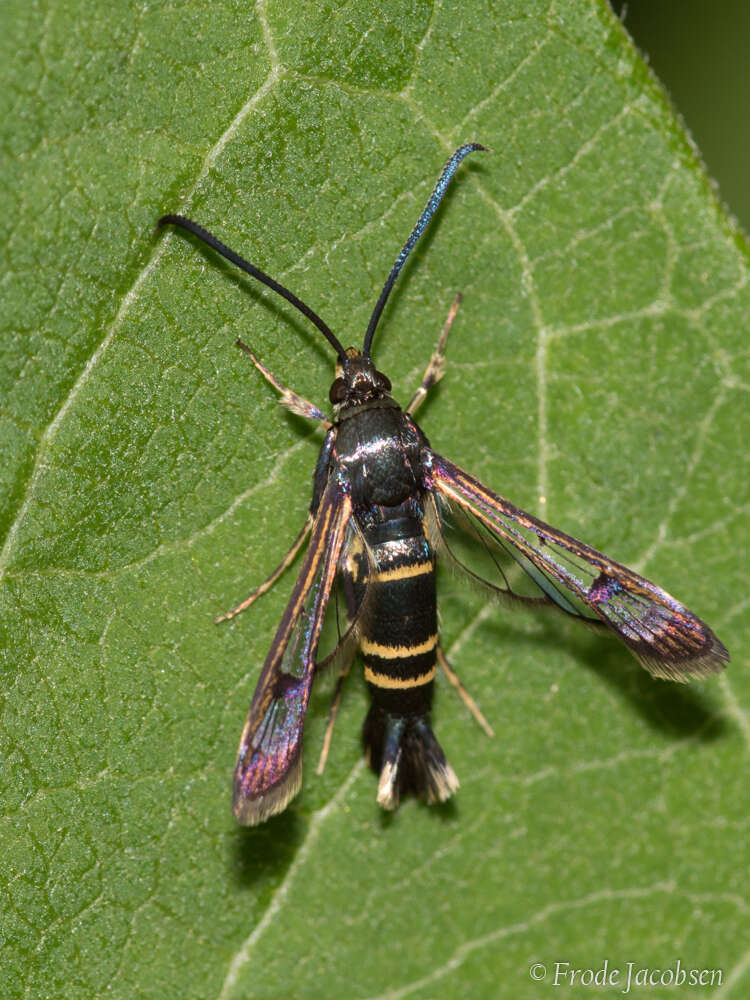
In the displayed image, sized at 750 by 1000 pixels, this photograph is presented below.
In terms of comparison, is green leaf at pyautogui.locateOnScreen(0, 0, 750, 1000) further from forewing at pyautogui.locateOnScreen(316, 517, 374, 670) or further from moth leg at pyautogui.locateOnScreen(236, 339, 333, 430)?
forewing at pyautogui.locateOnScreen(316, 517, 374, 670)

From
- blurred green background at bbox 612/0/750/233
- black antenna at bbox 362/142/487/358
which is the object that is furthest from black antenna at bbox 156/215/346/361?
blurred green background at bbox 612/0/750/233

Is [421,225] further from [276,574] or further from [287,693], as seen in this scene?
[287,693]

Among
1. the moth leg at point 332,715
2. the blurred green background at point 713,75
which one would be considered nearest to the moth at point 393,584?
the moth leg at point 332,715

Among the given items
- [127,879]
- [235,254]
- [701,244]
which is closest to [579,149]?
[701,244]

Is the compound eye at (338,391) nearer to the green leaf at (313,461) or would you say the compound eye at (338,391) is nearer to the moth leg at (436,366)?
the green leaf at (313,461)

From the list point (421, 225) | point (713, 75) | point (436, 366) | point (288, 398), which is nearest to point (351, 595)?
point (288, 398)
